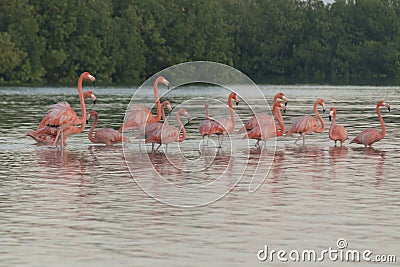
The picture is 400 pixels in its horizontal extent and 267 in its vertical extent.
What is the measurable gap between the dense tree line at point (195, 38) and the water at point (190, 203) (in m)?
72.3

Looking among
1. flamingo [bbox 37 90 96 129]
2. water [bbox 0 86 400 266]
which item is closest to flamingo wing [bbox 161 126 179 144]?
water [bbox 0 86 400 266]

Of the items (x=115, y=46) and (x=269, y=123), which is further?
(x=115, y=46)

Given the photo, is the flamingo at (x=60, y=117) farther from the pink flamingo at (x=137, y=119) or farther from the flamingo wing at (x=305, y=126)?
the flamingo wing at (x=305, y=126)

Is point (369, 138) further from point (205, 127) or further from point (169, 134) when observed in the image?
point (169, 134)

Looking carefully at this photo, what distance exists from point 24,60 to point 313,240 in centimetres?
8598

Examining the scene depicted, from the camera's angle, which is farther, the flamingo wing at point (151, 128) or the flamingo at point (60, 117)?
the flamingo at point (60, 117)

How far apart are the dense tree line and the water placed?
72.3 meters

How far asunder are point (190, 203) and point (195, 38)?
106629 mm

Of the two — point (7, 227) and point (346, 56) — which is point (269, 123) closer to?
point (7, 227)

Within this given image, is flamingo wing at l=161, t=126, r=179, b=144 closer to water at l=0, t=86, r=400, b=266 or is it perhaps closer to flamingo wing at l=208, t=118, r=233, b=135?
water at l=0, t=86, r=400, b=266

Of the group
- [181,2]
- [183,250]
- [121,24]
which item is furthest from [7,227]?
[181,2]

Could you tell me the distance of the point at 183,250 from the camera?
1181 cm

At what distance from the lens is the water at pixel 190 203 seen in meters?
11.9

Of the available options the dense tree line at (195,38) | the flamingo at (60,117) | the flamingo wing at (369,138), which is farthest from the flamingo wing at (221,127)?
the dense tree line at (195,38)
